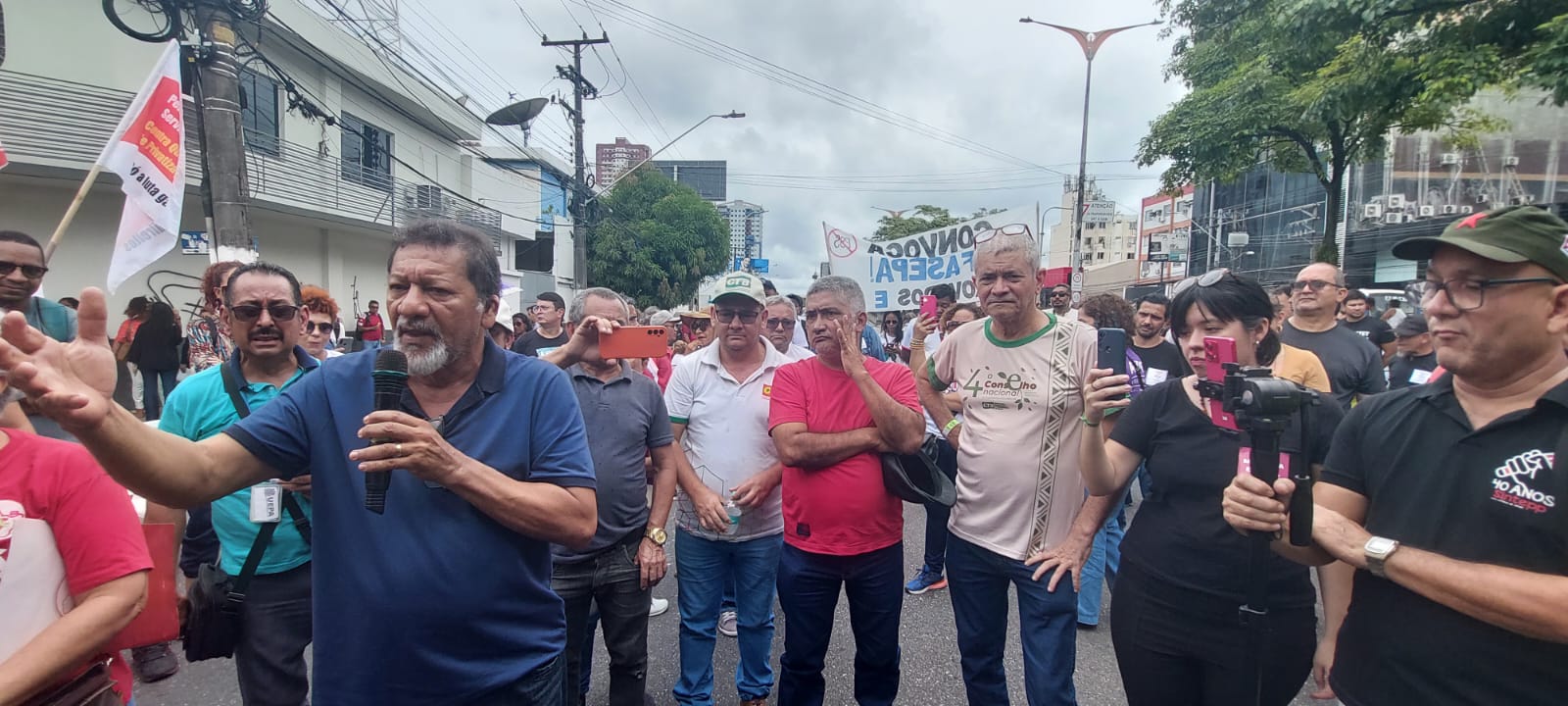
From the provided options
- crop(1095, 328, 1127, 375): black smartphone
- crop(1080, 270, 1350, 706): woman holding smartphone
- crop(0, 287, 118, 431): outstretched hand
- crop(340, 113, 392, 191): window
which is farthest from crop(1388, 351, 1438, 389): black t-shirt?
crop(340, 113, 392, 191): window

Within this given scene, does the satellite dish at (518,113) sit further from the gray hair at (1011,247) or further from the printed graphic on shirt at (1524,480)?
the printed graphic on shirt at (1524,480)

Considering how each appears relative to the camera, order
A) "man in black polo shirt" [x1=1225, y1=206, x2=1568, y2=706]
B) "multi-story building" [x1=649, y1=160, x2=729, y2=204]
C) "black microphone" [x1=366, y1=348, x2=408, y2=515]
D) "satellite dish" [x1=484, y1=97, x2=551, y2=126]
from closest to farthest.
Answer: "man in black polo shirt" [x1=1225, y1=206, x2=1568, y2=706], "black microphone" [x1=366, y1=348, x2=408, y2=515], "satellite dish" [x1=484, y1=97, x2=551, y2=126], "multi-story building" [x1=649, y1=160, x2=729, y2=204]

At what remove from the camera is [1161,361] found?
4.96m

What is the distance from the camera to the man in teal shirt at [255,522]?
238cm

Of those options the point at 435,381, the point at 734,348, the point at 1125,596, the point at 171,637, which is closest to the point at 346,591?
the point at 435,381

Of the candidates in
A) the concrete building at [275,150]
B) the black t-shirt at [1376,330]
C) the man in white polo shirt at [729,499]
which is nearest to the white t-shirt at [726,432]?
the man in white polo shirt at [729,499]

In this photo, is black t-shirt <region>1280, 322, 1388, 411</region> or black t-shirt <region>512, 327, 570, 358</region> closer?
black t-shirt <region>1280, 322, 1388, 411</region>

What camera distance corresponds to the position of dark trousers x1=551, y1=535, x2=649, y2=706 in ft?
9.53

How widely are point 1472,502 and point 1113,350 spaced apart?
2.94 ft

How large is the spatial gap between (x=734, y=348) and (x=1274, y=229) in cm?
3802

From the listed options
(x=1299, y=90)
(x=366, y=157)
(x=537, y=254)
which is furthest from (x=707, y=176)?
(x=1299, y=90)

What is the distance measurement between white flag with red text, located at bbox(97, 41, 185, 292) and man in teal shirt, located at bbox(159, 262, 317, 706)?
1413 mm

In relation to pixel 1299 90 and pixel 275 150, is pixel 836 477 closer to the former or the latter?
pixel 1299 90

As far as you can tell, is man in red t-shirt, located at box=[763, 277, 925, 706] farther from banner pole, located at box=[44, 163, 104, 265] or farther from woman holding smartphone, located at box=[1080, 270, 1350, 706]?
banner pole, located at box=[44, 163, 104, 265]
